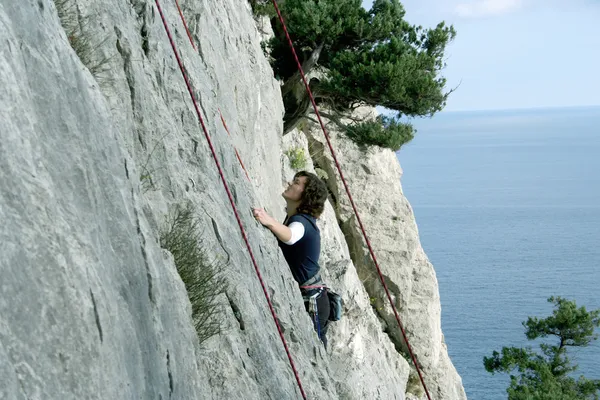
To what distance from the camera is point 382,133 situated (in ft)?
62.8

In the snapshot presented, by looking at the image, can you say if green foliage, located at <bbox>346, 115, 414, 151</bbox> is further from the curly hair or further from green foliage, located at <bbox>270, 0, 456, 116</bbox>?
the curly hair

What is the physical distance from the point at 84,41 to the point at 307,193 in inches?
99.0

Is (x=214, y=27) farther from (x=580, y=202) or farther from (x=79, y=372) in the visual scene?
(x=580, y=202)

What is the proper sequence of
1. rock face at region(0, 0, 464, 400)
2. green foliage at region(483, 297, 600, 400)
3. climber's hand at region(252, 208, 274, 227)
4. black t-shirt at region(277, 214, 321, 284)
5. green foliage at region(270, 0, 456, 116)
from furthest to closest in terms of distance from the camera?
green foliage at region(483, 297, 600, 400) → green foliage at region(270, 0, 456, 116) → black t-shirt at region(277, 214, 321, 284) → climber's hand at region(252, 208, 274, 227) → rock face at region(0, 0, 464, 400)

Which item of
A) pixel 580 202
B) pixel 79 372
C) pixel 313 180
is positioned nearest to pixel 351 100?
pixel 313 180

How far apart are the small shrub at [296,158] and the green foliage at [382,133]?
1739 mm

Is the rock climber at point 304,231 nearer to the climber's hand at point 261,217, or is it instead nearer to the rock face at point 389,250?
the climber's hand at point 261,217

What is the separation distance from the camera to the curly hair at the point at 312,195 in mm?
6895

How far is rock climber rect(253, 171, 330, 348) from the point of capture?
22.7 ft

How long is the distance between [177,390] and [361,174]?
59.6 ft

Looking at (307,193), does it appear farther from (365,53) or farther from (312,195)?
(365,53)

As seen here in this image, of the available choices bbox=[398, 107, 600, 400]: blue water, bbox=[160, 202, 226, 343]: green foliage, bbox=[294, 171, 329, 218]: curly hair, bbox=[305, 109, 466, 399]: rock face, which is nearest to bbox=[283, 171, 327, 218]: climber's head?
bbox=[294, 171, 329, 218]: curly hair

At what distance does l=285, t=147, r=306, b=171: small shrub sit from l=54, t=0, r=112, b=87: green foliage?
42.4 feet

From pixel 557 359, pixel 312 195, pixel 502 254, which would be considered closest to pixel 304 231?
pixel 312 195
